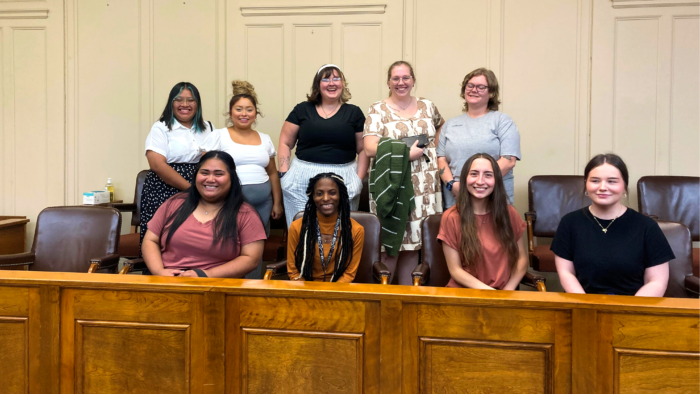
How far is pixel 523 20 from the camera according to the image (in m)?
3.96

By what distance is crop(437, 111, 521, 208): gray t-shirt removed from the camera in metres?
3.01

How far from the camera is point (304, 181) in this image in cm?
312

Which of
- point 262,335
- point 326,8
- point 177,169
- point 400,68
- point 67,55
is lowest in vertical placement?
point 262,335

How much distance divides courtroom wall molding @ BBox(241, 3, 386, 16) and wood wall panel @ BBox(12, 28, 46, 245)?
1799mm

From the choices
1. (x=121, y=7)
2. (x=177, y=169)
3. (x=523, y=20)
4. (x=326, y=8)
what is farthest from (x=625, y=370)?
(x=121, y=7)

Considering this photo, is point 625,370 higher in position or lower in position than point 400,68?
lower

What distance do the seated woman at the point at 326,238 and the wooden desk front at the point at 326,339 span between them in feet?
2.52

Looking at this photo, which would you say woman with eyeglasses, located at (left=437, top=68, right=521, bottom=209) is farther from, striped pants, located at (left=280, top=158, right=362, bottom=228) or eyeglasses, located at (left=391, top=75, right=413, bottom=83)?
striped pants, located at (left=280, top=158, right=362, bottom=228)

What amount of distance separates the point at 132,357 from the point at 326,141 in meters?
1.76

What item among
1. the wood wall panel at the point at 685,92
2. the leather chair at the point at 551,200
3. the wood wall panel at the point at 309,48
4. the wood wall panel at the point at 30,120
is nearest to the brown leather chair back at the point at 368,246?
the leather chair at the point at 551,200

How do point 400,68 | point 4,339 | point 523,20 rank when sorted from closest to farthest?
point 4,339, point 400,68, point 523,20

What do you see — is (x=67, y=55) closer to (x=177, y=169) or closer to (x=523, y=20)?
(x=177, y=169)

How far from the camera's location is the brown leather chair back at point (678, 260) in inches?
93.7

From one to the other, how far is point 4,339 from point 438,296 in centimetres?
142
